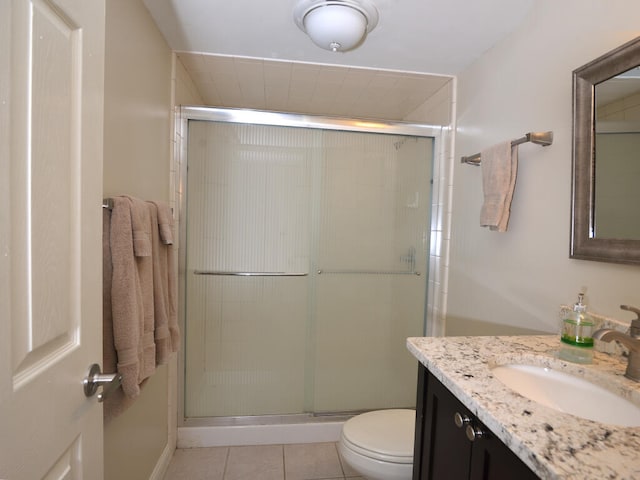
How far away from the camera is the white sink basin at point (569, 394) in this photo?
2.43ft

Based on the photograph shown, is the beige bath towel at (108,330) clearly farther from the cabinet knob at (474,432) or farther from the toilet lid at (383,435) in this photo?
the cabinet knob at (474,432)

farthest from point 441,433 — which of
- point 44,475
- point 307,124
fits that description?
point 307,124

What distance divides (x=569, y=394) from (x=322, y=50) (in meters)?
1.74

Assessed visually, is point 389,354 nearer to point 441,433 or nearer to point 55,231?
point 441,433

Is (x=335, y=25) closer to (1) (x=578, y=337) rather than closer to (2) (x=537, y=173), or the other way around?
(2) (x=537, y=173)

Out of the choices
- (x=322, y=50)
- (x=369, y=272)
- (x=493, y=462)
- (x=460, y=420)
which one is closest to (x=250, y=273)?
(x=369, y=272)

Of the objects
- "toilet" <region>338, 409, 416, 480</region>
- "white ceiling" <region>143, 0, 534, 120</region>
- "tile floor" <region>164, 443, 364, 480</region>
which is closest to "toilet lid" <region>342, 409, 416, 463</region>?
"toilet" <region>338, 409, 416, 480</region>

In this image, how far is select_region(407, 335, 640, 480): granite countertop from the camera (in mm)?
491

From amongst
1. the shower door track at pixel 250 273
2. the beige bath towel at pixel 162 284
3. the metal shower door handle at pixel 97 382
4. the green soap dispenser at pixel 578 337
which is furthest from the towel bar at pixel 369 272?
the metal shower door handle at pixel 97 382

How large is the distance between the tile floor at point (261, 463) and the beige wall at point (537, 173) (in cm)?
116

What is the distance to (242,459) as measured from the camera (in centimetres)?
177

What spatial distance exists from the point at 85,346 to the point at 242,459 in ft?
4.88

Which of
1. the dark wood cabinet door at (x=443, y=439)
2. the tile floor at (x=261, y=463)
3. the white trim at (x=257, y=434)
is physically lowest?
the tile floor at (x=261, y=463)

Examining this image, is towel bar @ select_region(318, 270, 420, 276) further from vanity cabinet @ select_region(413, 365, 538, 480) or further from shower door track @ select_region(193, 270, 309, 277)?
vanity cabinet @ select_region(413, 365, 538, 480)
